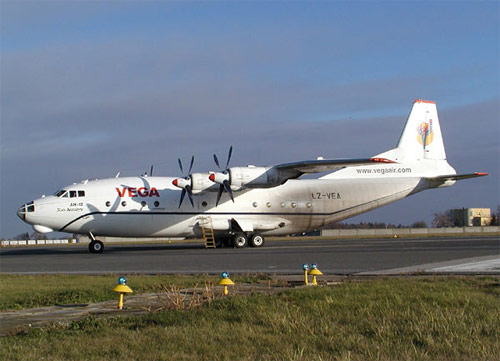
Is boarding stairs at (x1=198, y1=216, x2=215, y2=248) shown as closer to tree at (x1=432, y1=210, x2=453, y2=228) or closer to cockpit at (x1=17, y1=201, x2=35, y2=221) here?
cockpit at (x1=17, y1=201, x2=35, y2=221)

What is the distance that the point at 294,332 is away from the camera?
807cm

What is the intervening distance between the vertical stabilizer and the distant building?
8197 cm

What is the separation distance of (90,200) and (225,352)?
28878 millimetres

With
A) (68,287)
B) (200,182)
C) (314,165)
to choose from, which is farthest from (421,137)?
(68,287)

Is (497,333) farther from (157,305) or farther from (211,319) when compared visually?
(157,305)

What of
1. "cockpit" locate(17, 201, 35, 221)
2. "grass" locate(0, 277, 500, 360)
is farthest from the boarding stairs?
"grass" locate(0, 277, 500, 360)

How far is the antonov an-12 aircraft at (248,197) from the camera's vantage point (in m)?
34.4

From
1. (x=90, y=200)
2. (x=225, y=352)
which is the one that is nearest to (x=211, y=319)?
(x=225, y=352)

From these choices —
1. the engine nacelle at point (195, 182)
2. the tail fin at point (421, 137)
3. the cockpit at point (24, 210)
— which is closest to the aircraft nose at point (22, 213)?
the cockpit at point (24, 210)

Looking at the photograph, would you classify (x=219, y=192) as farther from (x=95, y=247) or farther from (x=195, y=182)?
(x=95, y=247)

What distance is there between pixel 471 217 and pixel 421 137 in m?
93.1

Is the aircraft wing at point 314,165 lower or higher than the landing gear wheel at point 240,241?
higher

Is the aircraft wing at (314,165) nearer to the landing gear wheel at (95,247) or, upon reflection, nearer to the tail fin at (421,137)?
the tail fin at (421,137)

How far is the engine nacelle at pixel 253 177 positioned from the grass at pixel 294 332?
24.4 metres
